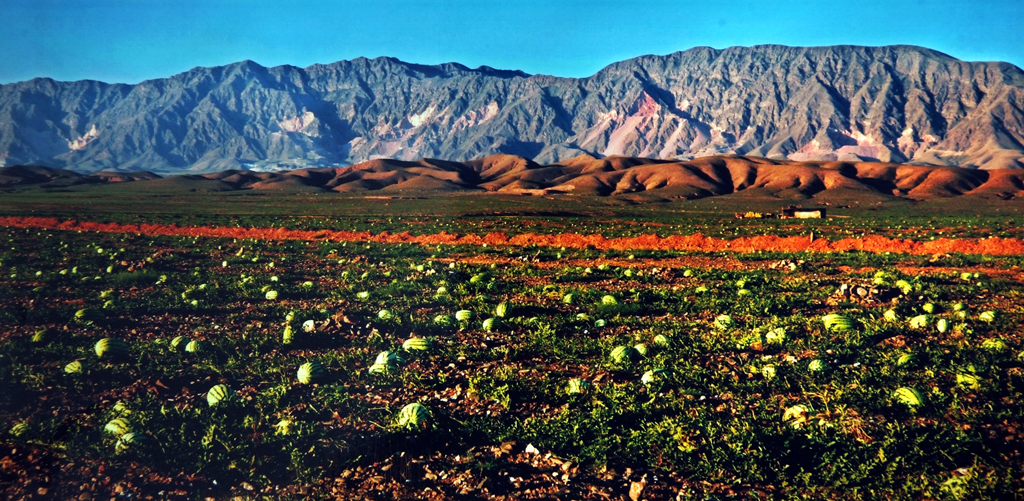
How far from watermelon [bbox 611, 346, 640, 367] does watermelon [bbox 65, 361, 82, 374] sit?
25.6 feet

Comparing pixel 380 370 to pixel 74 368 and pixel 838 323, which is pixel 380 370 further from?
pixel 838 323

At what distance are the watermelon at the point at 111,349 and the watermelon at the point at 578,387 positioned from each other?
723 centimetres

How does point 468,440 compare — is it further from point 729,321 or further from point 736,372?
point 729,321

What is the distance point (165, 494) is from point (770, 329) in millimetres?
9338

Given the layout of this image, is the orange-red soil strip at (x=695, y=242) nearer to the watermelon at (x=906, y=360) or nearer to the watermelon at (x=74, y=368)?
the watermelon at (x=906, y=360)

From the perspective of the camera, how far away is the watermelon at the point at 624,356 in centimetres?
853

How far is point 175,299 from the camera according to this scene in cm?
1365

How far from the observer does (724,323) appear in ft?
34.6

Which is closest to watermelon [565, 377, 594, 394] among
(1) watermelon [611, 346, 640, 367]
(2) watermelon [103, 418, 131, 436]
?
(1) watermelon [611, 346, 640, 367]

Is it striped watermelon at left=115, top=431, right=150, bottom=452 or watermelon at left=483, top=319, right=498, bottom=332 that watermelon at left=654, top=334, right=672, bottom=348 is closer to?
watermelon at left=483, top=319, right=498, bottom=332

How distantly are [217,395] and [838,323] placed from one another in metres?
10.1

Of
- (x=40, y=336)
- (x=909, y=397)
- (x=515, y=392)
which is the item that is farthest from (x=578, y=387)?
(x=40, y=336)

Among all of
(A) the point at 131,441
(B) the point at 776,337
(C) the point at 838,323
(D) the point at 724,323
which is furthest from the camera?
(D) the point at 724,323

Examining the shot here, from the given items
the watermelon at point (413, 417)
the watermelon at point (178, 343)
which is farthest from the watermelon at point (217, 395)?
the watermelon at point (178, 343)
